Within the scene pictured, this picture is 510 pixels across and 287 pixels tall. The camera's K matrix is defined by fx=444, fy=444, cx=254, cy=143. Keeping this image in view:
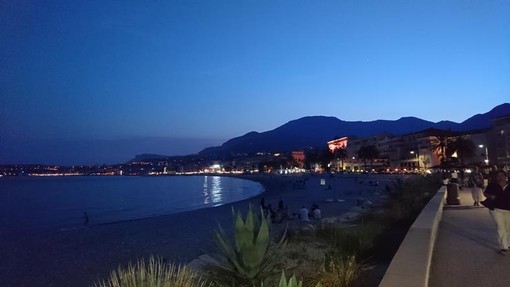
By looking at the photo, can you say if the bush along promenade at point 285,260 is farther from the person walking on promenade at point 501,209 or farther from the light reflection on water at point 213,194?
the light reflection on water at point 213,194

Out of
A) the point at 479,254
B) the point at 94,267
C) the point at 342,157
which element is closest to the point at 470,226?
the point at 479,254

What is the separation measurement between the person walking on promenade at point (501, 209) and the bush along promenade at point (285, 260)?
74.4 inches

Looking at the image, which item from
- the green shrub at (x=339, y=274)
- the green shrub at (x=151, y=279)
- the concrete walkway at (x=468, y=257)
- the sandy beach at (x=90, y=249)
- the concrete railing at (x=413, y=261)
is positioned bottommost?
the sandy beach at (x=90, y=249)

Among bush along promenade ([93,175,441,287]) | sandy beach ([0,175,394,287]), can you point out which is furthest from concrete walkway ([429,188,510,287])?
sandy beach ([0,175,394,287])

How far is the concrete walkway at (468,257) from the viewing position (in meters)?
5.34

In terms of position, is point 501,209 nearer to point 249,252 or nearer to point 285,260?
point 285,260

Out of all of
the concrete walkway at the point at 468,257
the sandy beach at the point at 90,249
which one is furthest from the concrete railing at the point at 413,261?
the sandy beach at the point at 90,249

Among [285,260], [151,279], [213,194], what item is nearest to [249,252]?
[151,279]

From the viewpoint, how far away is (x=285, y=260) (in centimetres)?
864

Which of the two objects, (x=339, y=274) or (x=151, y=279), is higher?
(x=151, y=279)

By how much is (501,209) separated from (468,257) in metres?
0.98

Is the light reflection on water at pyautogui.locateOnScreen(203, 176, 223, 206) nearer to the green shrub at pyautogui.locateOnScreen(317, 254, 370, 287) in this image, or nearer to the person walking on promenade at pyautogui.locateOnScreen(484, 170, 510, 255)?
the person walking on promenade at pyautogui.locateOnScreen(484, 170, 510, 255)

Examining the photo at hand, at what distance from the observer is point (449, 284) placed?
519 centimetres

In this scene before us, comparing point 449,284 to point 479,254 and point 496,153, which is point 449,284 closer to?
point 479,254
